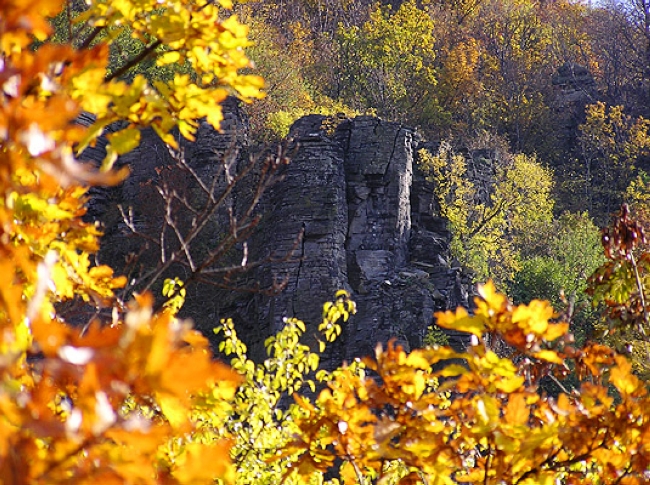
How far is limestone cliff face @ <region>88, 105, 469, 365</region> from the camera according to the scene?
12961mm

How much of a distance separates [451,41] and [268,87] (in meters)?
10.9

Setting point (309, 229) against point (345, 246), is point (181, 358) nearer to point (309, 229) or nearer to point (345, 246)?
point (309, 229)

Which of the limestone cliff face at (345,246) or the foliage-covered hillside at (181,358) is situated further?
the limestone cliff face at (345,246)

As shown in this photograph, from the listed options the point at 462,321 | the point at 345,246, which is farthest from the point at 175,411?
the point at 345,246

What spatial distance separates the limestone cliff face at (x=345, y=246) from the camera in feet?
42.5

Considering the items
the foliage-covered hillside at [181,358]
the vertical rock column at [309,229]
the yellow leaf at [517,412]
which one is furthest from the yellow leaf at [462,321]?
the vertical rock column at [309,229]

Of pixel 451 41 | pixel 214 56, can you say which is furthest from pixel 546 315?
pixel 451 41

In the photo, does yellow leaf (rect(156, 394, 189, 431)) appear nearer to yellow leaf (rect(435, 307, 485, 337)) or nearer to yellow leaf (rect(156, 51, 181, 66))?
yellow leaf (rect(435, 307, 485, 337))

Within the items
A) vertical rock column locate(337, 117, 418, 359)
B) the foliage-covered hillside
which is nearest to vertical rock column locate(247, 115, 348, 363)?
vertical rock column locate(337, 117, 418, 359)

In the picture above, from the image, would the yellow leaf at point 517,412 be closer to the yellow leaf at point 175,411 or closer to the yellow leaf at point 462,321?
the yellow leaf at point 462,321

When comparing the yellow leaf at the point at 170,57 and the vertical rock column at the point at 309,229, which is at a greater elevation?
the yellow leaf at the point at 170,57

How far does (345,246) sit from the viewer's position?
13.9 meters

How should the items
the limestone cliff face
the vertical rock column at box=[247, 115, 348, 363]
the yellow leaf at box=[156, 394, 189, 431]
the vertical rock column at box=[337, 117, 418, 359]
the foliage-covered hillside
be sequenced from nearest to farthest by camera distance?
the foliage-covered hillside → the yellow leaf at box=[156, 394, 189, 431] → the vertical rock column at box=[247, 115, 348, 363] → the limestone cliff face → the vertical rock column at box=[337, 117, 418, 359]

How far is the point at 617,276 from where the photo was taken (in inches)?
114
